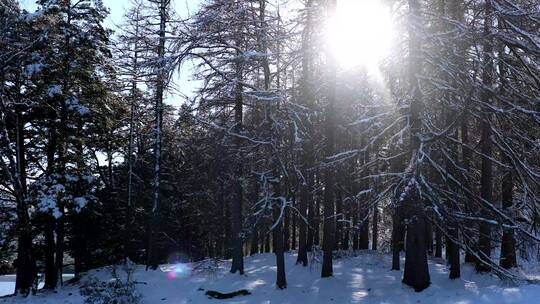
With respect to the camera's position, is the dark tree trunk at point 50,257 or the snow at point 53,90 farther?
the dark tree trunk at point 50,257

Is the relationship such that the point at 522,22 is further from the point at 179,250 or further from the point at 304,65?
the point at 179,250

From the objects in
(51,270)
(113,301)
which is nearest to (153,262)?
(51,270)

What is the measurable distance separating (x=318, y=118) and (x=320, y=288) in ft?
18.7

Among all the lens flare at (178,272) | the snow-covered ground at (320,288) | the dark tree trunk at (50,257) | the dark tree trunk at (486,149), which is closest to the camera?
the snow-covered ground at (320,288)

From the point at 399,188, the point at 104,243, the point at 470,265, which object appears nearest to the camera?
the point at 399,188

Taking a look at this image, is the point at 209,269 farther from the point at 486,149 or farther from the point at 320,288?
the point at 486,149

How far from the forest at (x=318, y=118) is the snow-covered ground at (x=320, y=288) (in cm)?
52

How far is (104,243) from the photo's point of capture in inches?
1110

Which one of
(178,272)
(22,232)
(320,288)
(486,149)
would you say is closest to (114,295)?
(22,232)

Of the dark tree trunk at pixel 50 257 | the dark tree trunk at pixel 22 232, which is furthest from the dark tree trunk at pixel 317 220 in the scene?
the dark tree trunk at pixel 50 257

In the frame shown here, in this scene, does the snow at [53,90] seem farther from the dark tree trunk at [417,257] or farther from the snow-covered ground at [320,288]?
the dark tree trunk at [417,257]

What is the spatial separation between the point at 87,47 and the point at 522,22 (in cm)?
1643

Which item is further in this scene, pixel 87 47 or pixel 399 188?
pixel 87 47

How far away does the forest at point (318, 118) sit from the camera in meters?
11.4
